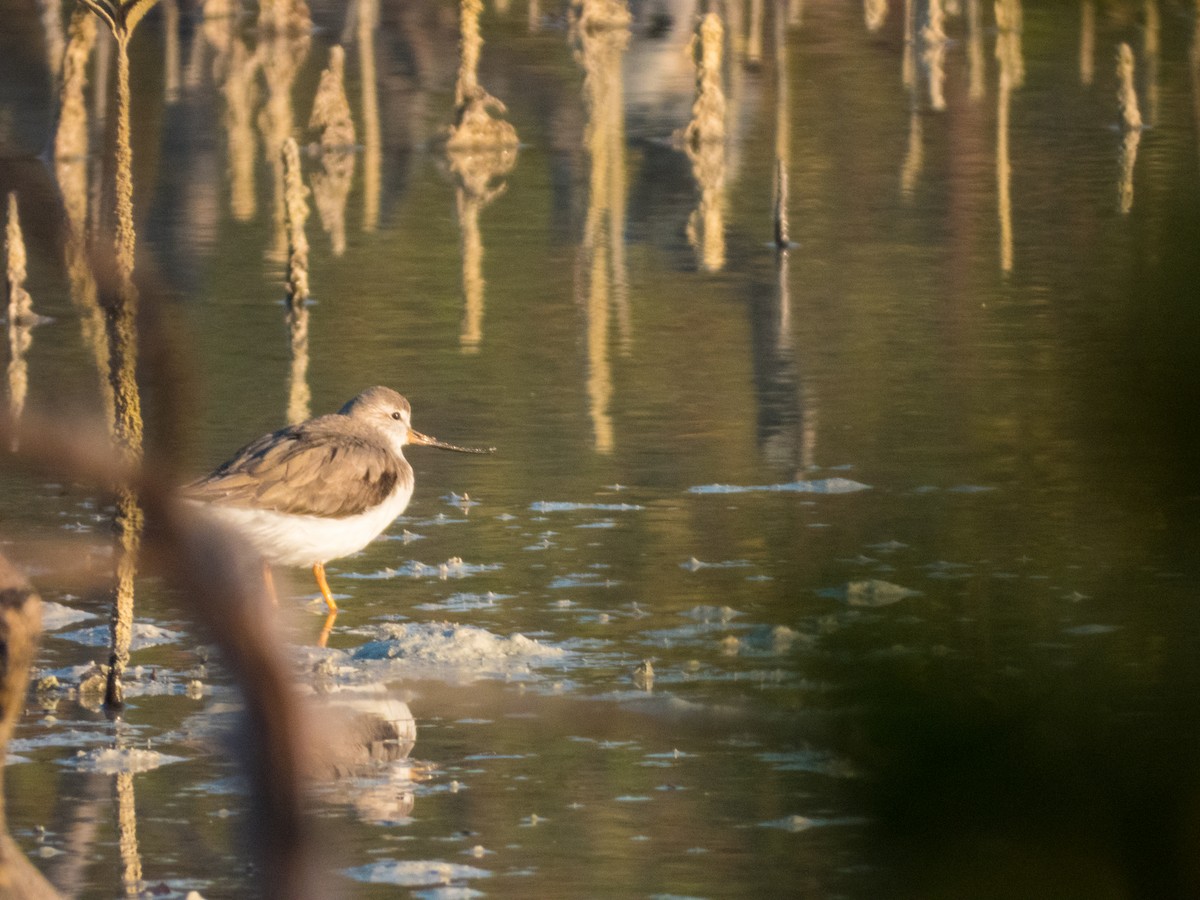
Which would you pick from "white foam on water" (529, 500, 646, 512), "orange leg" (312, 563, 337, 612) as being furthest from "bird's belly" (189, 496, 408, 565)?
"white foam on water" (529, 500, 646, 512)

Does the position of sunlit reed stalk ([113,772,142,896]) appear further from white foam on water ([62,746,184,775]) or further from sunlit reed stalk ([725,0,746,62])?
sunlit reed stalk ([725,0,746,62])

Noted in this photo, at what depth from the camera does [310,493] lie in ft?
29.7

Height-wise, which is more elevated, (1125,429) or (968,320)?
(1125,429)

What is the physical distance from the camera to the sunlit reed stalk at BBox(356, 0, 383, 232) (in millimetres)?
24031

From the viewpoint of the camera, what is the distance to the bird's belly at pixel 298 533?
8898 millimetres

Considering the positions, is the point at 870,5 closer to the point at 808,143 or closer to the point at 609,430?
the point at 808,143

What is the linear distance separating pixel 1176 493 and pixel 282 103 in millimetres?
32421

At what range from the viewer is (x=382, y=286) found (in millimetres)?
19062

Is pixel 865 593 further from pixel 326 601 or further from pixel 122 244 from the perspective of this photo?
pixel 326 601

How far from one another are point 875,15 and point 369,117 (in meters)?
15.5

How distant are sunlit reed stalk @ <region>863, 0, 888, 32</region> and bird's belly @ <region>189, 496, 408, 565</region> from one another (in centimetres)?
3583

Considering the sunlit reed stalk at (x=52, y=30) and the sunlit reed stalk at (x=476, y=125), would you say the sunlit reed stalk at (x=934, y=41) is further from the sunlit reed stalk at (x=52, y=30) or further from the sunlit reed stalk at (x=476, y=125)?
the sunlit reed stalk at (x=52, y=30)

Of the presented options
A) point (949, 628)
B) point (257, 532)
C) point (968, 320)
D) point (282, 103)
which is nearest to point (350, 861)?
point (257, 532)

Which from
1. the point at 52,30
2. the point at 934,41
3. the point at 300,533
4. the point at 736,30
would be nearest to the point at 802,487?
the point at 300,533
